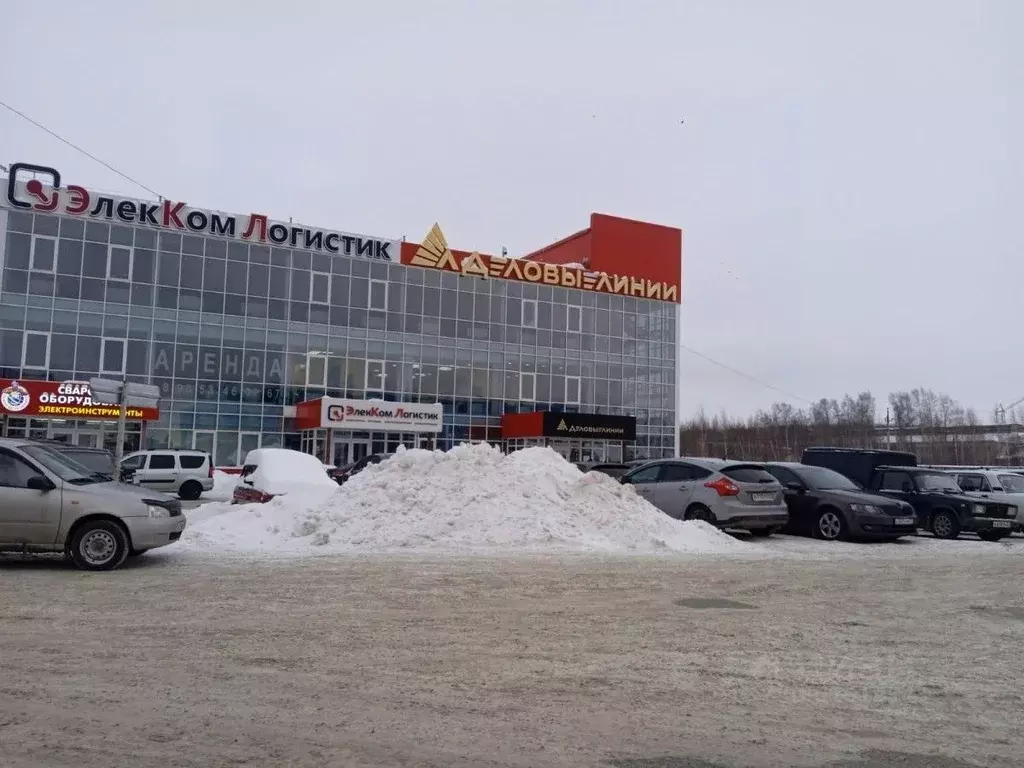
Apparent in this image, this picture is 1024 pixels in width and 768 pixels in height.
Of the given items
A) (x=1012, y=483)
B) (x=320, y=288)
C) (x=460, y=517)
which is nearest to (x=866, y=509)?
(x=1012, y=483)

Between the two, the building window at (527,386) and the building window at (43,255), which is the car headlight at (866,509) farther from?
the building window at (43,255)

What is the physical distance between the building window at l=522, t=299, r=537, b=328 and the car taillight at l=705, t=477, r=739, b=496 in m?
34.1

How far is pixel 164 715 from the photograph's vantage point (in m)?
4.88

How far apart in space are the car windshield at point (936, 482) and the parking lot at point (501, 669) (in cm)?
914

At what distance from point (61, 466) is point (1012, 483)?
20922 millimetres

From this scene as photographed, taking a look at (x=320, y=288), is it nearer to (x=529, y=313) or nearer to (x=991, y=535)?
(x=529, y=313)

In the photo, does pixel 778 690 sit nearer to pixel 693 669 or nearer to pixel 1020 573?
pixel 693 669

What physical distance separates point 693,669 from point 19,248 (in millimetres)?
40438

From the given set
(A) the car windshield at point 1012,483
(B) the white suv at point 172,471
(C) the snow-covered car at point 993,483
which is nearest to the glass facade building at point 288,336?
(B) the white suv at point 172,471

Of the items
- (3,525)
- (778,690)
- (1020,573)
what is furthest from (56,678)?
(1020,573)

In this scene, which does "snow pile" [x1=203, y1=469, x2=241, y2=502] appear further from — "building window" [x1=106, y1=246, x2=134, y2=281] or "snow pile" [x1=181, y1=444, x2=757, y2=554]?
"snow pile" [x1=181, y1=444, x2=757, y2=554]

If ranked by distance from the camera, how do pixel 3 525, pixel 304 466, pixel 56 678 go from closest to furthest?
1. pixel 56 678
2. pixel 3 525
3. pixel 304 466

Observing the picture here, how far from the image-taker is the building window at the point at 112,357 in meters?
38.8

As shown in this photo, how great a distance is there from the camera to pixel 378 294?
4581 centimetres
